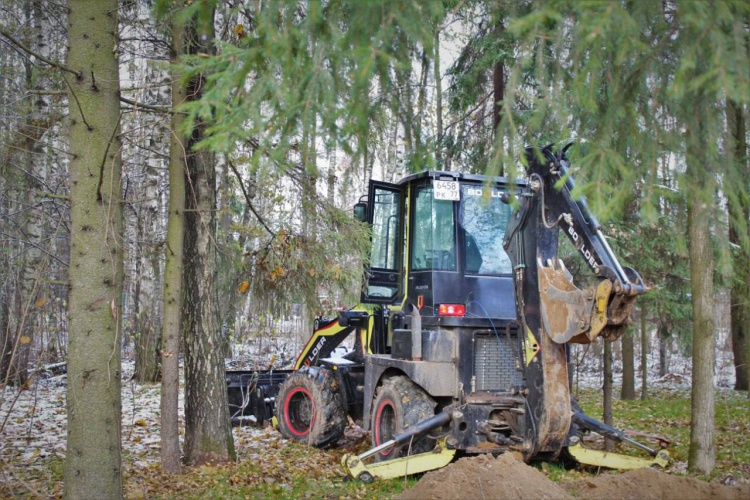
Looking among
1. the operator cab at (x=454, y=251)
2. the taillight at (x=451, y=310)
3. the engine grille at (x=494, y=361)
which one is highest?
the operator cab at (x=454, y=251)

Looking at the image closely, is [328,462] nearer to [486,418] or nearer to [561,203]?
[486,418]

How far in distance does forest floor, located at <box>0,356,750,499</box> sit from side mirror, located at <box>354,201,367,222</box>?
9.72 ft

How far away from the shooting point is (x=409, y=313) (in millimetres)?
8297

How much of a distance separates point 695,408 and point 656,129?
478cm

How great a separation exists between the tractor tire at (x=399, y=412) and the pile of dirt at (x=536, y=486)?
60.2 inches

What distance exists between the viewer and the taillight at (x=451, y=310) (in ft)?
25.7

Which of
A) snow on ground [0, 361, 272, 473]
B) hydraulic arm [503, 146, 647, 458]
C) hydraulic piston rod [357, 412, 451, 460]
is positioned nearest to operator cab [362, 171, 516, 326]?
hydraulic arm [503, 146, 647, 458]

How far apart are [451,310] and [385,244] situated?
132 cm

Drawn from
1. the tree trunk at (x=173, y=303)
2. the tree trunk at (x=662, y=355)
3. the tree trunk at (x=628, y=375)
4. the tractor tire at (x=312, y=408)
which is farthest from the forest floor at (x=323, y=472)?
the tree trunk at (x=662, y=355)

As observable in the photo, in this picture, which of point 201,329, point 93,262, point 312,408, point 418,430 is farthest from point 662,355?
point 93,262

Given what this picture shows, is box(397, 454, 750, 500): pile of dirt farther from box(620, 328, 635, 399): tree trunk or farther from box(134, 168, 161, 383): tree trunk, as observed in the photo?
box(620, 328, 635, 399): tree trunk

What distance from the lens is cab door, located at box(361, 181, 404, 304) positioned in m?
8.55

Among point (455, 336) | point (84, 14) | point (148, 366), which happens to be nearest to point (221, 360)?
point (455, 336)

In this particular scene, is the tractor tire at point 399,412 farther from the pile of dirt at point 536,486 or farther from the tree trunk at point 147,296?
the tree trunk at point 147,296
